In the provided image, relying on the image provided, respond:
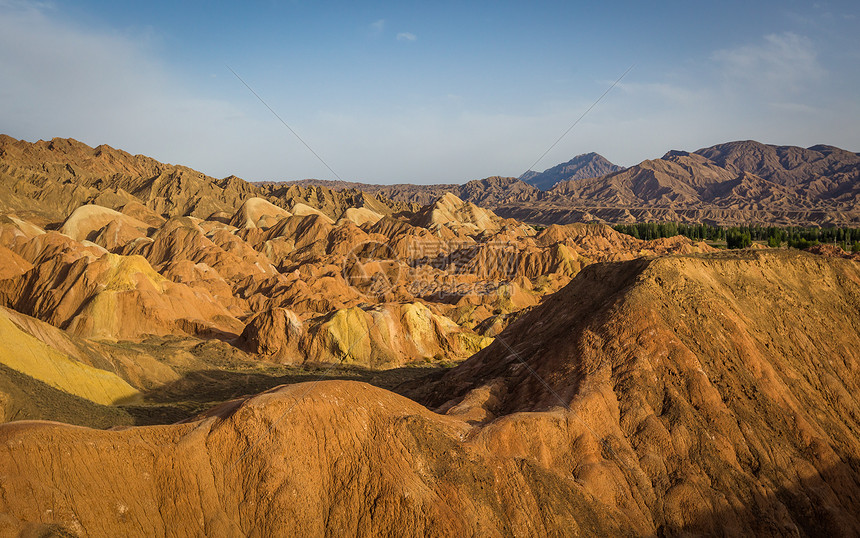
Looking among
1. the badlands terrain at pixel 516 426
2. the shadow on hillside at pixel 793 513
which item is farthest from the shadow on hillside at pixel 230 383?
the shadow on hillside at pixel 793 513

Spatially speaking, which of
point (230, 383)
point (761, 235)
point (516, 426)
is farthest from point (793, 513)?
point (761, 235)

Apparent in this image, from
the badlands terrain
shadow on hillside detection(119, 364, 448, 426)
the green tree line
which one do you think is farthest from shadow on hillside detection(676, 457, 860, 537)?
the green tree line

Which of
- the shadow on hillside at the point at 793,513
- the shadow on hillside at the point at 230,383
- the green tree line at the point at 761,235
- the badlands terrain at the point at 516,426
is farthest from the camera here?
the green tree line at the point at 761,235

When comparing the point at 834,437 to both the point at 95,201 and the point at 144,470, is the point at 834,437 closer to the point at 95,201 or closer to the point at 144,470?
the point at 144,470

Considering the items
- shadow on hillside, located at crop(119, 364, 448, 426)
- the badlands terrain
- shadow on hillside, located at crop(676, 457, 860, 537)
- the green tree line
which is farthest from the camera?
the green tree line

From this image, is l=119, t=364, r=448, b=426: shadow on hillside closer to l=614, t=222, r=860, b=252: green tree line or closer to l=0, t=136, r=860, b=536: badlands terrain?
l=0, t=136, r=860, b=536: badlands terrain

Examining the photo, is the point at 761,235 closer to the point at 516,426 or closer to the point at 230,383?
the point at 230,383

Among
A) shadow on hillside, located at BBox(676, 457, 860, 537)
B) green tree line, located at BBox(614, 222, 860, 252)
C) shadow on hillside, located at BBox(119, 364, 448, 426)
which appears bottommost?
shadow on hillside, located at BBox(119, 364, 448, 426)

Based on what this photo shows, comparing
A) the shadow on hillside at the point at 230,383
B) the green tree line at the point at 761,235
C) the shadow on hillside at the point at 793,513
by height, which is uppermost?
the green tree line at the point at 761,235

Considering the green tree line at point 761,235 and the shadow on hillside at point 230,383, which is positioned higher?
the green tree line at point 761,235

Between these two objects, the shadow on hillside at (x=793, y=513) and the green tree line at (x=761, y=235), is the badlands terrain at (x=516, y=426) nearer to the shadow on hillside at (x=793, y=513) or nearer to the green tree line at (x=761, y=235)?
the shadow on hillside at (x=793, y=513)
